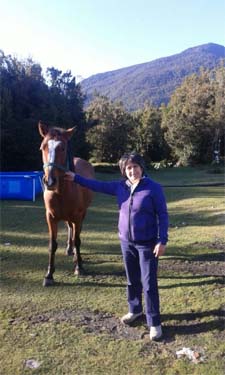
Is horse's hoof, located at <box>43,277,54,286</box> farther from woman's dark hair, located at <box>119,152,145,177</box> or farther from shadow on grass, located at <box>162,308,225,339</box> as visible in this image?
woman's dark hair, located at <box>119,152,145,177</box>

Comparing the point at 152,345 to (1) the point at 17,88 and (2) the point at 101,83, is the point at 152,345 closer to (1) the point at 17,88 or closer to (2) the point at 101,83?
(1) the point at 17,88

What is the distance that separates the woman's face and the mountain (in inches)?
4017

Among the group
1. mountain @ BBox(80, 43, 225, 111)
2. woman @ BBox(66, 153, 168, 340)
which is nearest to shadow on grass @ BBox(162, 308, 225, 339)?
woman @ BBox(66, 153, 168, 340)

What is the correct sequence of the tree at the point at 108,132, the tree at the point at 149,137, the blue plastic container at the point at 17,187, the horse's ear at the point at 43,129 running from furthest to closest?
the tree at the point at 149,137, the tree at the point at 108,132, the blue plastic container at the point at 17,187, the horse's ear at the point at 43,129

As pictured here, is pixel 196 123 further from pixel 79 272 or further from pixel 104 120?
pixel 79 272

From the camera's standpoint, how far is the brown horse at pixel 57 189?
4352mm

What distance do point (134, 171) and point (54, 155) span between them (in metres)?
1.06

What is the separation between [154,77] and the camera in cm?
14938

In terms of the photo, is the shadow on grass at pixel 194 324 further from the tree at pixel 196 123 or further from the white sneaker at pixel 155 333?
the tree at pixel 196 123

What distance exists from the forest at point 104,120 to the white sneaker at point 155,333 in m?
17.3

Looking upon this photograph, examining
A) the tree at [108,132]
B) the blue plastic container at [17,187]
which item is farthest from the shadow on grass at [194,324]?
the tree at [108,132]

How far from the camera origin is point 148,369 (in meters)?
3.10

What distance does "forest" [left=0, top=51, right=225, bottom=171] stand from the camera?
20.7 meters

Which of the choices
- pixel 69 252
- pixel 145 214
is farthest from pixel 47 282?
pixel 145 214
